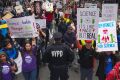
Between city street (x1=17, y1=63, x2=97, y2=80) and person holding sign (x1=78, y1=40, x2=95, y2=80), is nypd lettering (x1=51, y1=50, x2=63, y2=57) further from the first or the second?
city street (x1=17, y1=63, x2=97, y2=80)

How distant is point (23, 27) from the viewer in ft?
39.1

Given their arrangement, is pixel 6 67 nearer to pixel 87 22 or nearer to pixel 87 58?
pixel 87 58

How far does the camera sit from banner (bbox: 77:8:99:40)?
10992mm

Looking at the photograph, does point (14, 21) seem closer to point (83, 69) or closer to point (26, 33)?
point (26, 33)

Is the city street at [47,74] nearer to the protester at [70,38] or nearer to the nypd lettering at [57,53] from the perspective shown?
the protester at [70,38]

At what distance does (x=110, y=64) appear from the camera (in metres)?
9.95

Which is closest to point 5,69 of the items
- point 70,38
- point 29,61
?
point 29,61

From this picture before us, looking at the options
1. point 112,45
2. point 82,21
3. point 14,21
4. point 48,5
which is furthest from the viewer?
point 48,5

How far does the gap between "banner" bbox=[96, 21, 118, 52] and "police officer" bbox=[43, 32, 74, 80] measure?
1012 millimetres

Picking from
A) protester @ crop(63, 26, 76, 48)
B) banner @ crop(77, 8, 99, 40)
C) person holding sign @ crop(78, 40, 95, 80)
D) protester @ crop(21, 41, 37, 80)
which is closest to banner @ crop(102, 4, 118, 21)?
protester @ crop(63, 26, 76, 48)

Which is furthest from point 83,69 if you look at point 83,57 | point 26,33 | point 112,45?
point 26,33

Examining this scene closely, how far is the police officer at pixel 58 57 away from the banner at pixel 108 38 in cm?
101

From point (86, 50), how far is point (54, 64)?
1291mm

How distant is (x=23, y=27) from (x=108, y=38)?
2796 mm
